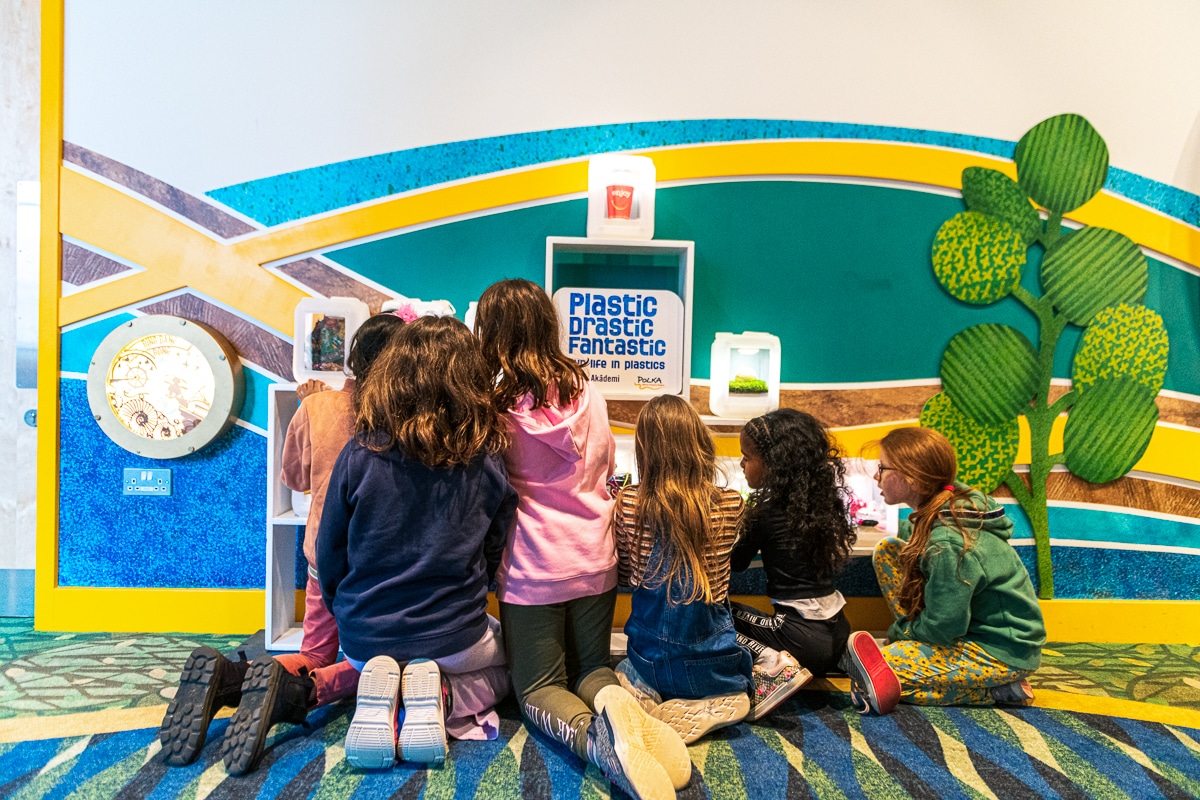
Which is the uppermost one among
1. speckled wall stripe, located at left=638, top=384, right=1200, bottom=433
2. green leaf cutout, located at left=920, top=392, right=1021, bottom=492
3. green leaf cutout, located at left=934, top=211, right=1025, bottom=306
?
green leaf cutout, located at left=934, top=211, right=1025, bottom=306

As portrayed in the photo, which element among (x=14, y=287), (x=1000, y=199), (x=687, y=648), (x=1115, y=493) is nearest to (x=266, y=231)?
(x=14, y=287)

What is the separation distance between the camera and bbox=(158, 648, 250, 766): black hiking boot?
→ 168 centimetres

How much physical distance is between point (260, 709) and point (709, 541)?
1.20 metres

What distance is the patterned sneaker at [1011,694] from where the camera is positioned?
2.11m

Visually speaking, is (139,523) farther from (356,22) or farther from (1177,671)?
(1177,671)

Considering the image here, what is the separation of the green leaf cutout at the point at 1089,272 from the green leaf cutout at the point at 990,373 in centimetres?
25

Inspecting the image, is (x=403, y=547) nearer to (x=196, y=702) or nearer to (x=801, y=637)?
(x=196, y=702)

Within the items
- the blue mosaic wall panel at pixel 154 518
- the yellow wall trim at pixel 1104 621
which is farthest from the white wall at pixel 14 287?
the yellow wall trim at pixel 1104 621

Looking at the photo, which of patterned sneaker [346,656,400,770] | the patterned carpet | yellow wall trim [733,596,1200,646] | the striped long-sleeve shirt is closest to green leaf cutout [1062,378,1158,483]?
yellow wall trim [733,596,1200,646]

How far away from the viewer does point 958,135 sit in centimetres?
276

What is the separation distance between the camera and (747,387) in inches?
103

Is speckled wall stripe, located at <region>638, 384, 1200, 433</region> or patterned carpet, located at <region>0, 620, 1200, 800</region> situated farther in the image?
speckled wall stripe, located at <region>638, 384, 1200, 433</region>

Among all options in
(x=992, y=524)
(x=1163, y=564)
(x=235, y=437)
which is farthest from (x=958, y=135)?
(x=235, y=437)

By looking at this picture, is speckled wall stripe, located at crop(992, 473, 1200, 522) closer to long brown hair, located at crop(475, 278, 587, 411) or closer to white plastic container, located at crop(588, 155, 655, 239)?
white plastic container, located at crop(588, 155, 655, 239)
